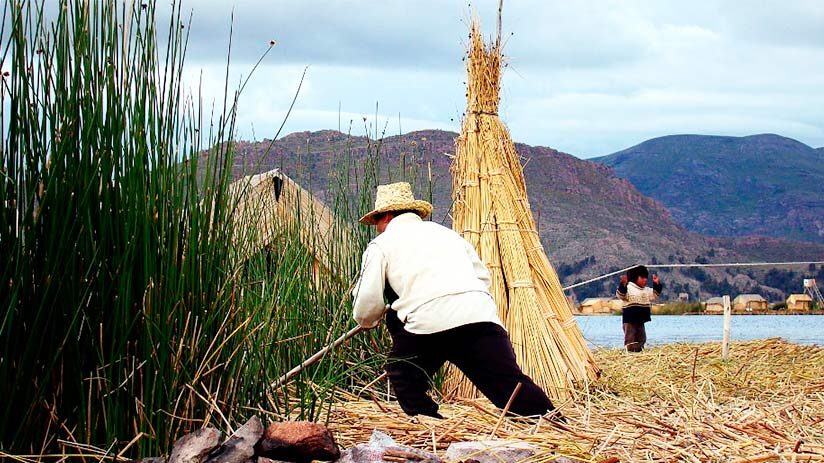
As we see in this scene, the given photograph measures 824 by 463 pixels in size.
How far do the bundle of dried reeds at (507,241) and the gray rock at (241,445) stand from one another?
113 inches

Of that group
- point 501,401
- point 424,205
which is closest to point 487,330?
point 501,401

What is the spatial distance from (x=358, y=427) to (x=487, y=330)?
0.86 m

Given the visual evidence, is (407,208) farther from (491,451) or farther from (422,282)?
(491,451)

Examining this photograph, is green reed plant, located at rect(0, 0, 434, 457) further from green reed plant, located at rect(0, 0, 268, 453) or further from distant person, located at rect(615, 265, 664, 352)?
distant person, located at rect(615, 265, 664, 352)

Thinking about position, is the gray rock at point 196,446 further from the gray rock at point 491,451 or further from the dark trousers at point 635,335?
the dark trousers at point 635,335

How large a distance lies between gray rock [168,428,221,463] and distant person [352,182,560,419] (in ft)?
4.80

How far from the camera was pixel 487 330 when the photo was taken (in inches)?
182

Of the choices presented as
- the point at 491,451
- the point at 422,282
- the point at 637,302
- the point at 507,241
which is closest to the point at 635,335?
the point at 637,302

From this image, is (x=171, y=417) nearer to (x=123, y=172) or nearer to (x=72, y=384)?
(x=72, y=384)

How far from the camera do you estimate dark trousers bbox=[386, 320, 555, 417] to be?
14.8 ft

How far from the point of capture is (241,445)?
316cm

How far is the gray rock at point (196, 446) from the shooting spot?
3078 millimetres

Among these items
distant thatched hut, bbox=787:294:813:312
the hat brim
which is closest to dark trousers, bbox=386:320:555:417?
the hat brim

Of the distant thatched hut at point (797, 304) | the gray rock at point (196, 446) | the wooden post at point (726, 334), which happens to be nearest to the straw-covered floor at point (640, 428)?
the gray rock at point (196, 446)
